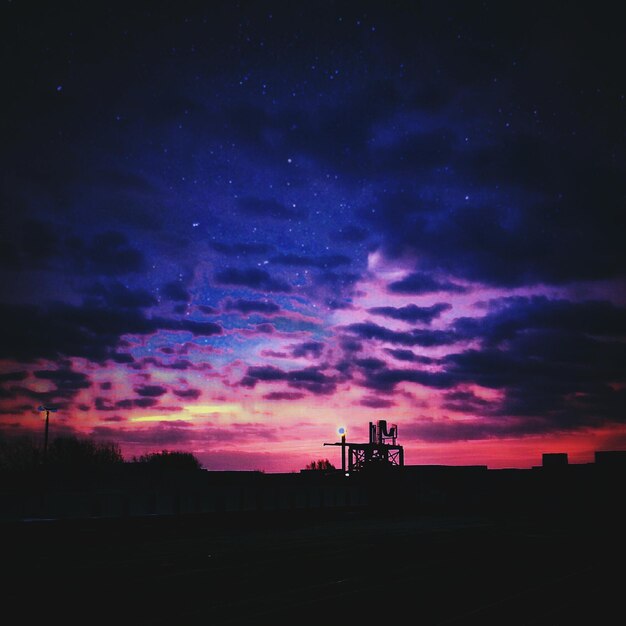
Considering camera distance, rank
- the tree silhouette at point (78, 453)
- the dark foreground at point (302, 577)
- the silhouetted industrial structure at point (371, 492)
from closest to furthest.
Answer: the dark foreground at point (302, 577) → the silhouetted industrial structure at point (371, 492) → the tree silhouette at point (78, 453)

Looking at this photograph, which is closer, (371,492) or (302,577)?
(302,577)

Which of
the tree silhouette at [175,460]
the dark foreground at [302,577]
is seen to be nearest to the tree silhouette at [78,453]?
the tree silhouette at [175,460]

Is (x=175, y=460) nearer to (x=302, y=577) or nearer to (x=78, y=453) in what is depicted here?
(x=78, y=453)

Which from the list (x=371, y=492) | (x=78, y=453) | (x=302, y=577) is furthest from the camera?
(x=78, y=453)

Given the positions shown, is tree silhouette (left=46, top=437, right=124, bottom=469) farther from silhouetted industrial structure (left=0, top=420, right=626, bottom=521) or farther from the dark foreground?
the dark foreground

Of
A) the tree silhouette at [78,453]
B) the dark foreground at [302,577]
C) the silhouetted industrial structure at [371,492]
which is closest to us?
the dark foreground at [302,577]

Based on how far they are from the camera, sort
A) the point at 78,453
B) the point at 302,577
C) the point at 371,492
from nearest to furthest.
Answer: the point at 302,577 < the point at 371,492 < the point at 78,453

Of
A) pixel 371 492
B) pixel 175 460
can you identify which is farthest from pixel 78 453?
pixel 371 492

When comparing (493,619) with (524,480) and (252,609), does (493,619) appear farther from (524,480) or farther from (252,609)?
(524,480)

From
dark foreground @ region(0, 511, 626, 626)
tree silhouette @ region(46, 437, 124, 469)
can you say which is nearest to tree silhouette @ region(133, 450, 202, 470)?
tree silhouette @ region(46, 437, 124, 469)

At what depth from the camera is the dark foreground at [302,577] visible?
38.0 feet

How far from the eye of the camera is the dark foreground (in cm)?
1159

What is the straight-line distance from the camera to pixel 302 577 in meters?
15.9

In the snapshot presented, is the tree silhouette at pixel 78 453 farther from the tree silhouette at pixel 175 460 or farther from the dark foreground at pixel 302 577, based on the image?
the dark foreground at pixel 302 577
